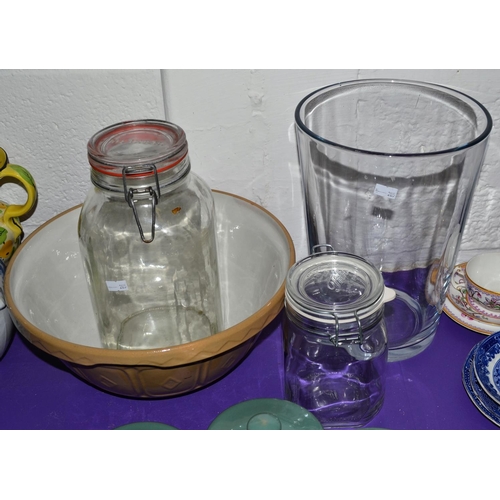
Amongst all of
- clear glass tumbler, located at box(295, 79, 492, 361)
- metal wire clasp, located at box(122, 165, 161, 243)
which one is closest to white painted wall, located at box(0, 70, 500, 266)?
clear glass tumbler, located at box(295, 79, 492, 361)

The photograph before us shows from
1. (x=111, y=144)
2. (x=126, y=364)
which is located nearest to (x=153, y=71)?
(x=111, y=144)

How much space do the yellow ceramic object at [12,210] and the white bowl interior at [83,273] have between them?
55 mm

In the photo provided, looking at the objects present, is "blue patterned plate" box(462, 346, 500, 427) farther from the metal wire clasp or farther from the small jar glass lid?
the metal wire clasp

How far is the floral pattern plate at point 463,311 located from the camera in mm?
740

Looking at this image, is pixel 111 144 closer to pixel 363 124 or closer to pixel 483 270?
pixel 363 124

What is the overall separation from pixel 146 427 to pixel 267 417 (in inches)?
5.1

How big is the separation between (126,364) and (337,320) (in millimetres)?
206

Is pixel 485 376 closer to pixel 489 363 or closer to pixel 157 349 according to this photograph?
pixel 489 363

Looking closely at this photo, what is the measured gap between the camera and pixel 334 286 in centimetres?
64

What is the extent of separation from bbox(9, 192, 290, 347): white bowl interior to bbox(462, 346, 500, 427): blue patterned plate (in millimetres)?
241

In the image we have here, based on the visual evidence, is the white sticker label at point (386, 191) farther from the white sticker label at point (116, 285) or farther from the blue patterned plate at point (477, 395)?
the white sticker label at point (116, 285)

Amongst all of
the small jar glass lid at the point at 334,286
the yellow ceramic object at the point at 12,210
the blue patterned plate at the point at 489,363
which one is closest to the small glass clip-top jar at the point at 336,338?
the small jar glass lid at the point at 334,286

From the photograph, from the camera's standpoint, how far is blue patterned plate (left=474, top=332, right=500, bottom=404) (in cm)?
65

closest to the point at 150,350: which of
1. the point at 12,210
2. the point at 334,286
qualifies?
the point at 334,286
